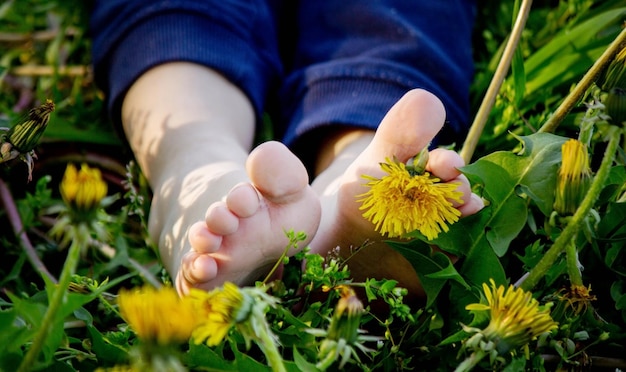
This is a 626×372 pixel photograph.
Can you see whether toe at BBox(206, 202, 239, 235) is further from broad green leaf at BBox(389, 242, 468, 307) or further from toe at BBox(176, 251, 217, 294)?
broad green leaf at BBox(389, 242, 468, 307)

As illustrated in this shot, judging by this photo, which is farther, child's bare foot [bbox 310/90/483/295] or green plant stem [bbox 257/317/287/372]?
child's bare foot [bbox 310/90/483/295]

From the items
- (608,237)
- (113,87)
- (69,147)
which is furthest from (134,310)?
(69,147)

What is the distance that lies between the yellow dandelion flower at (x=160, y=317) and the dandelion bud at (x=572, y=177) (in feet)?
1.06

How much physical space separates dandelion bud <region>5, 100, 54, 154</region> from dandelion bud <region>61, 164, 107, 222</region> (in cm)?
19

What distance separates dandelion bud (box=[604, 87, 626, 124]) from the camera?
53 centimetres

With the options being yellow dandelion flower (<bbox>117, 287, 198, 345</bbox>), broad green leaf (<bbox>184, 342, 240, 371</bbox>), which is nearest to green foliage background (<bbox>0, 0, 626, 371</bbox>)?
broad green leaf (<bbox>184, 342, 240, 371</bbox>)

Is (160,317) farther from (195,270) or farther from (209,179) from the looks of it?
(209,179)

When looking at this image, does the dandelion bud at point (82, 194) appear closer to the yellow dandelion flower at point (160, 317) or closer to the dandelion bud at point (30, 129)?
the yellow dandelion flower at point (160, 317)

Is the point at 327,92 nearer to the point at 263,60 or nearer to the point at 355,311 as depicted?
the point at 263,60

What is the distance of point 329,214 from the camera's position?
74cm

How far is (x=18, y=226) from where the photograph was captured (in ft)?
3.14

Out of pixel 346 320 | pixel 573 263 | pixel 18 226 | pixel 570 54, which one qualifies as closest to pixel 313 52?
pixel 570 54

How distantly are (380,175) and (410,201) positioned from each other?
0.22 ft

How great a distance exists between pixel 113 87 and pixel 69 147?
0.54 feet
